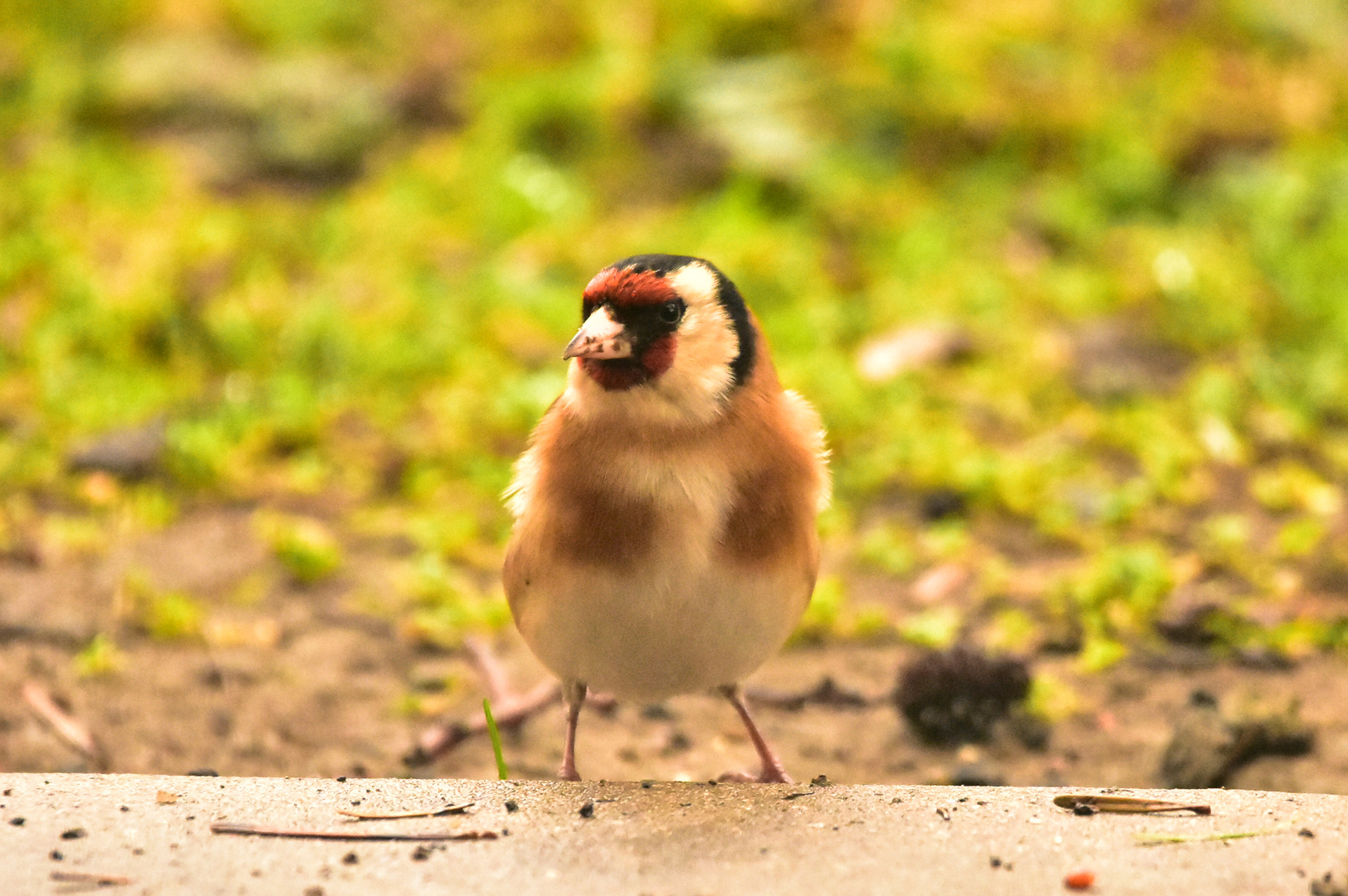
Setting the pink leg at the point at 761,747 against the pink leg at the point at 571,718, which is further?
the pink leg at the point at 761,747

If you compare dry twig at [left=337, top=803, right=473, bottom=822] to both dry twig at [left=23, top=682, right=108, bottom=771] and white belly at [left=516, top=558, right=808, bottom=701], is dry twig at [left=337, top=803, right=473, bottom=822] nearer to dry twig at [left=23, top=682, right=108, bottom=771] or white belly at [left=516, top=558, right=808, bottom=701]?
white belly at [left=516, top=558, right=808, bottom=701]

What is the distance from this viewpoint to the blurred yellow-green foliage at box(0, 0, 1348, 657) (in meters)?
5.07

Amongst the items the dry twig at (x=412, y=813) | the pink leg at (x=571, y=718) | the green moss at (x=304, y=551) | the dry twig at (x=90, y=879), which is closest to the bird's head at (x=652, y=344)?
the pink leg at (x=571, y=718)

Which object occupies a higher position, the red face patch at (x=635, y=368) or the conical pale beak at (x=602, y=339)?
the conical pale beak at (x=602, y=339)

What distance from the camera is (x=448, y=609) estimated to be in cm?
445

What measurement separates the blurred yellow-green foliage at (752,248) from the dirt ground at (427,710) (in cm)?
20

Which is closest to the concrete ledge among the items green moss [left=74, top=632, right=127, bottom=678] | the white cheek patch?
the white cheek patch

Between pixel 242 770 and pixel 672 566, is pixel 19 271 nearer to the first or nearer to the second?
pixel 242 770

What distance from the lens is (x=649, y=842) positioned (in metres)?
2.49

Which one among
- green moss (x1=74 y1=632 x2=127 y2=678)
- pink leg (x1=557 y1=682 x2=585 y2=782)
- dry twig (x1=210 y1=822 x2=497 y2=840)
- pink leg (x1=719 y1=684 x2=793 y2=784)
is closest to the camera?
dry twig (x1=210 y1=822 x2=497 y2=840)

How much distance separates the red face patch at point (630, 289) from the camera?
9.60 feet

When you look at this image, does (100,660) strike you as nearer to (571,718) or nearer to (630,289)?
(571,718)

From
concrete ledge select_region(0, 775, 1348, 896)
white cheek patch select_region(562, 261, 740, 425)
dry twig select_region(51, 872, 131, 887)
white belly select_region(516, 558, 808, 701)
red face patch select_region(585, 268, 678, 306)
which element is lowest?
concrete ledge select_region(0, 775, 1348, 896)

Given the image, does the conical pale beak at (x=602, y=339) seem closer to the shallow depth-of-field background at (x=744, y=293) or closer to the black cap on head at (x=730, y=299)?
the black cap on head at (x=730, y=299)
